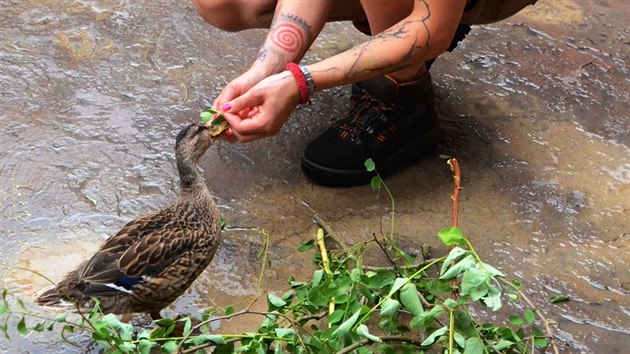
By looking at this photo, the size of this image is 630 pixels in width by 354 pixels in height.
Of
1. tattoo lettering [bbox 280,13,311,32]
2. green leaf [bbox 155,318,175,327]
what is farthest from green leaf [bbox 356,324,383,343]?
tattoo lettering [bbox 280,13,311,32]

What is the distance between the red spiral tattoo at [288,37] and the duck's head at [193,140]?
1.74 feet

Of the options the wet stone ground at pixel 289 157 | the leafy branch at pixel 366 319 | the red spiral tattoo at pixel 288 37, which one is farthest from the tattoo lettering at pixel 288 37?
the leafy branch at pixel 366 319

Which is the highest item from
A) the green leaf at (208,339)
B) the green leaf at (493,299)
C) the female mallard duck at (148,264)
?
the green leaf at (493,299)

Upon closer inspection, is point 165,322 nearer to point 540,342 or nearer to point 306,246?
point 306,246

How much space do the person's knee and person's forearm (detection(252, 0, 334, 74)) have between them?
0.28 m

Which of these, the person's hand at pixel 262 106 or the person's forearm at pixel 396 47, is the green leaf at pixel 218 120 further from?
the person's forearm at pixel 396 47

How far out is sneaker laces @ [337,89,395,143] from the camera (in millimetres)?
4613

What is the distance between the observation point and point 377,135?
181 inches

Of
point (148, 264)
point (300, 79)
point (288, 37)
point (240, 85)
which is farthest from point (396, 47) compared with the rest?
point (148, 264)

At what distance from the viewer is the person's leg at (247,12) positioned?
14.8 ft

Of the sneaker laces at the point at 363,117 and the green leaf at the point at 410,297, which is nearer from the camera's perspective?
the green leaf at the point at 410,297

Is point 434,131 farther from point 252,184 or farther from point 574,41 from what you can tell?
point 574,41

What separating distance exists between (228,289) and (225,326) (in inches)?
9.1

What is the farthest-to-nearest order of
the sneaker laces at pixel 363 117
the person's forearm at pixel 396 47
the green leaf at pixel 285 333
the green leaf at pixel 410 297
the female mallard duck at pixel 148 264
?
the sneaker laces at pixel 363 117 < the person's forearm at pixel 396 47 < the female mallard duck at pixel 148 264 < the green leaf at pixel 285 333 < the green leaf at pixel 410 297
